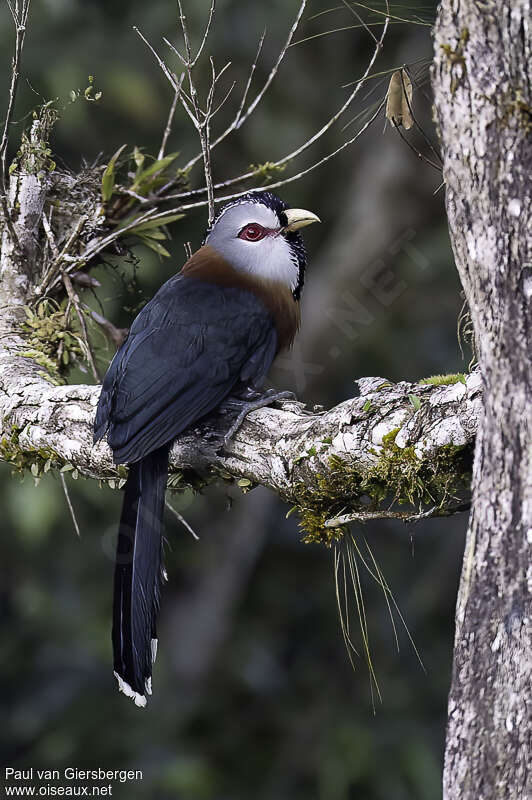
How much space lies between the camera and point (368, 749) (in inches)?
165

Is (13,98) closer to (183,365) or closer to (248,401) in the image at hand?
(183,365)

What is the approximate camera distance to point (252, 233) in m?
2.26

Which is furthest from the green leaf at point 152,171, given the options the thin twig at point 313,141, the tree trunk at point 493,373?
the tree trunk at point 493,373

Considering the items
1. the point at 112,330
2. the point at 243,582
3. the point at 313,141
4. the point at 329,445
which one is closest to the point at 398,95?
the point at 313,141

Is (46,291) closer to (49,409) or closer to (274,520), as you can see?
(49,409)

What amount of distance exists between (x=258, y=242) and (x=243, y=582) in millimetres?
2845

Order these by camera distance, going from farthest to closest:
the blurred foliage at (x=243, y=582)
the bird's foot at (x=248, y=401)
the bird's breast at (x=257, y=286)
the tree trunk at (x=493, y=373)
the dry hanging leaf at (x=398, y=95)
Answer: the blurred foliage at (x=243, y=582)
the bird's breast at (x=257, y=286)
the bird's foot at (x=248, y=401)
the dry hanging leaf at (x=398, y=95)
the tree trunk at (x=493, y=373)

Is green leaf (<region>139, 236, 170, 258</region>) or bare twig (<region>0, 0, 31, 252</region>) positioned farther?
green leaf (<region>139, 236, 170, 258</region>)

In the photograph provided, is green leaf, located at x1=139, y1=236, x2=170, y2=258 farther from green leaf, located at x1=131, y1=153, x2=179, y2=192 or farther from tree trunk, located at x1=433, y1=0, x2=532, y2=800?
tree trunk, located at x1=433, y1=0, x2=532, y2=800

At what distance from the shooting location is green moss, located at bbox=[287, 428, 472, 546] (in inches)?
56.9

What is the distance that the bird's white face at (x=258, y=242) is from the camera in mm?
2252

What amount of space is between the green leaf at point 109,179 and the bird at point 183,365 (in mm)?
286

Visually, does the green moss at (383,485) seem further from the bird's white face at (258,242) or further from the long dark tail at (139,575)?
the bird's white face at (258,242)
